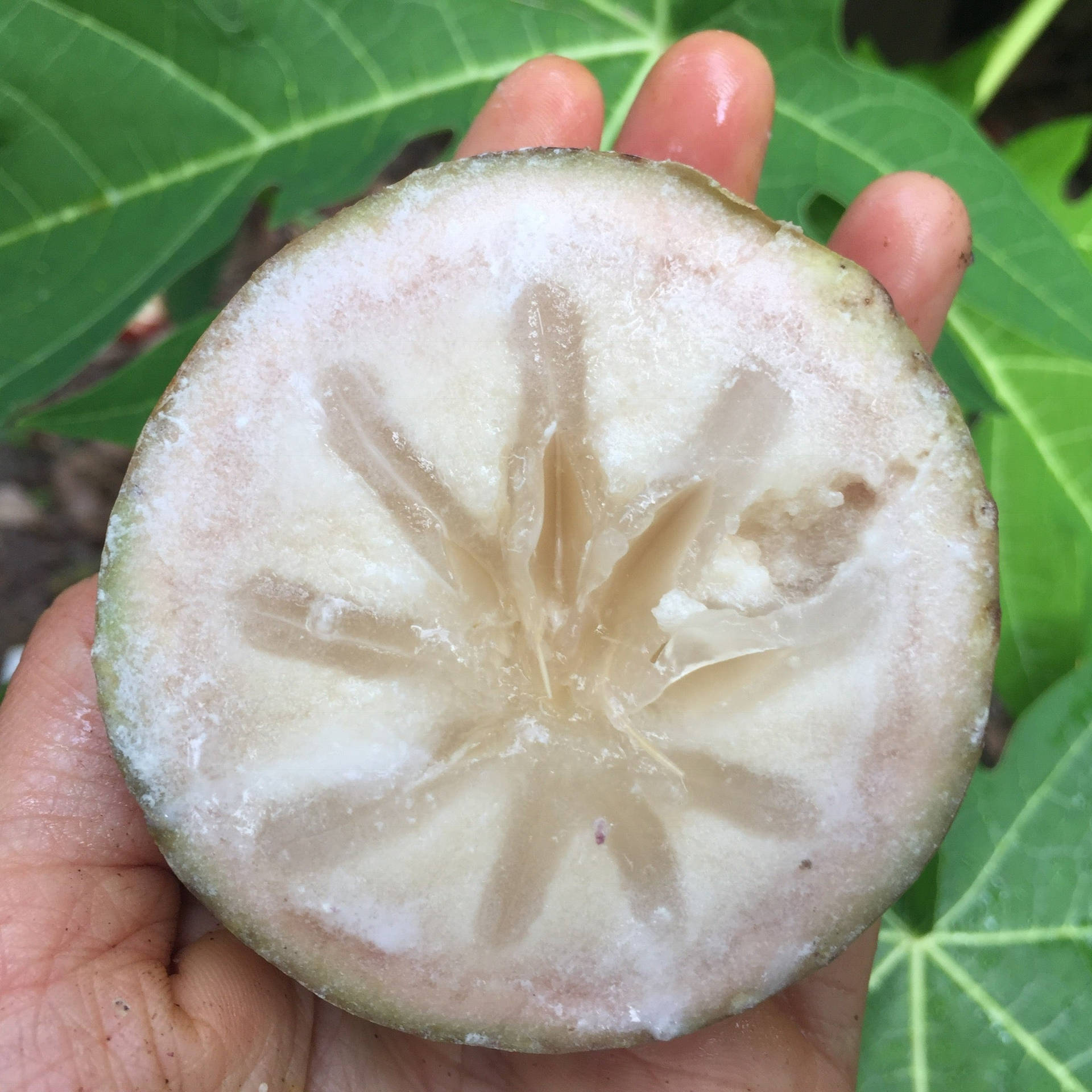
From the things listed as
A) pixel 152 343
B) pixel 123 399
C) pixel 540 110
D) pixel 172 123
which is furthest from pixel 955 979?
pixel 152 343

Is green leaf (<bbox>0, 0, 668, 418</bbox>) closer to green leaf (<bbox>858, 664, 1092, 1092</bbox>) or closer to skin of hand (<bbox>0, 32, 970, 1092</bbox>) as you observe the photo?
skin of hand (<bbox>0, 32, 970, 1092</bbox>)

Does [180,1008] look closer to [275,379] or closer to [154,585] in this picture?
[154,585]

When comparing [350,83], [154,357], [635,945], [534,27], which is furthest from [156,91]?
[635,945]

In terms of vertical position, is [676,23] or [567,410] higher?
[676,23]

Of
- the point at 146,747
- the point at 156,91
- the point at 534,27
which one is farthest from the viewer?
the point at 534,27

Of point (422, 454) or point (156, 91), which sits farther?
point (156, 91)

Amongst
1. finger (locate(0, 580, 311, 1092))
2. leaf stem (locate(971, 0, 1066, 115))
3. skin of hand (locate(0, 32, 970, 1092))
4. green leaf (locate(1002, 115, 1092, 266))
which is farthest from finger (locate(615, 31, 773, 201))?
finger (locate(0, 580, 311, 1092))

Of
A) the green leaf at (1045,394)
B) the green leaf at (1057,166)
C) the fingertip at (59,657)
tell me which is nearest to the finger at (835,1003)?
the green leaf at (1045,394)
